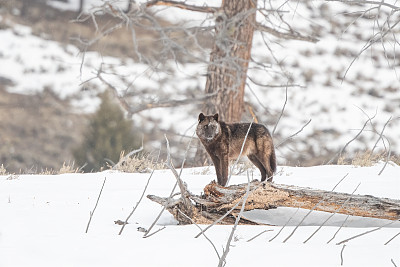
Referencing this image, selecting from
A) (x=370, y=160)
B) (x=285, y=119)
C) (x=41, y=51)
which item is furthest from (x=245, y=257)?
(x=41, y=51)

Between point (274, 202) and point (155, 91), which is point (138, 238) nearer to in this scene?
point (274, 202)

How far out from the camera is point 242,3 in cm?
1091

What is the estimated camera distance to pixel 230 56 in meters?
10.6

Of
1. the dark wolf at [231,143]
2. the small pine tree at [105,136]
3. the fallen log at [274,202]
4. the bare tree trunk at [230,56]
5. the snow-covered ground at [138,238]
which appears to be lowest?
the small pine tree at [105,136]

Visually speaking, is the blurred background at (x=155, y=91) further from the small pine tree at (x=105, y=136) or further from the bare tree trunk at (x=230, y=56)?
the bare tree trunk at (x=230, y=56)

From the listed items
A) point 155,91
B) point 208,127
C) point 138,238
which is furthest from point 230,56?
point 155,91

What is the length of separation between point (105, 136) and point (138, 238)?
43.0 feet

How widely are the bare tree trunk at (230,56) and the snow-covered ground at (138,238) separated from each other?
16.9 ft

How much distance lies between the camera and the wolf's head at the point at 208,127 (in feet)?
21.1

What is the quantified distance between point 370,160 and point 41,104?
17.4 metres

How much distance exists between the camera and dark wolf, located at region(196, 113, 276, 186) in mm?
6492

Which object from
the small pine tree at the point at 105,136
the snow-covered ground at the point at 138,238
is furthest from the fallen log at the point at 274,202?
the small pine tree at the point at 105,136

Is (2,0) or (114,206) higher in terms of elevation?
(2,0)

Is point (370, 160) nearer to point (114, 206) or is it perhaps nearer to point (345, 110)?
point (114, 206)
